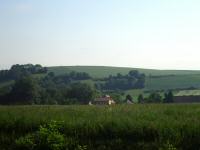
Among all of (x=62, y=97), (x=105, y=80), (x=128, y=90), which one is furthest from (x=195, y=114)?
(x=105, y=80)

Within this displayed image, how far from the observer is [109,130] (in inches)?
750

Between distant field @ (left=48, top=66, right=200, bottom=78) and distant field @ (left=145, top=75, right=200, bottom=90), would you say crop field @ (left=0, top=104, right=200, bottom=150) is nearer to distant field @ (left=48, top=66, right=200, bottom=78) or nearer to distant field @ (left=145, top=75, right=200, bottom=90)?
distant field @ (left=145, top=75, right=200, bottom=90)

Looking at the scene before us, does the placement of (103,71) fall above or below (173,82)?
above

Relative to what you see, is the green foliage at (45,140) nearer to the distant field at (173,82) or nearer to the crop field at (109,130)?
the crop field at (109,130)

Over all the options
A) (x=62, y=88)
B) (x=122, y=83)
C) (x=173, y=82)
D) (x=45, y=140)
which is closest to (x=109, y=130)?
(x=45, y=140)

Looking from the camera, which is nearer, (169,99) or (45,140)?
(45,140)

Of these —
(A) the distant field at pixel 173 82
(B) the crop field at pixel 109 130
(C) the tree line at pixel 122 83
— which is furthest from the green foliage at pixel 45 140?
(C) the tree line at pixel 122 83

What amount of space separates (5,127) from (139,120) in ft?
20.7

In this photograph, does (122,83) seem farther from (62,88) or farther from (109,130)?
(109,130)

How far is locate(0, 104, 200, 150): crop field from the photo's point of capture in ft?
57.8

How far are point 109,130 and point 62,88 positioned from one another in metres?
55.7

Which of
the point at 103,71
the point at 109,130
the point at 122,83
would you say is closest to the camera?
the point at 109,130

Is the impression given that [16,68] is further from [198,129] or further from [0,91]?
[198,129]

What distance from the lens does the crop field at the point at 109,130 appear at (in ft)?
57.8
